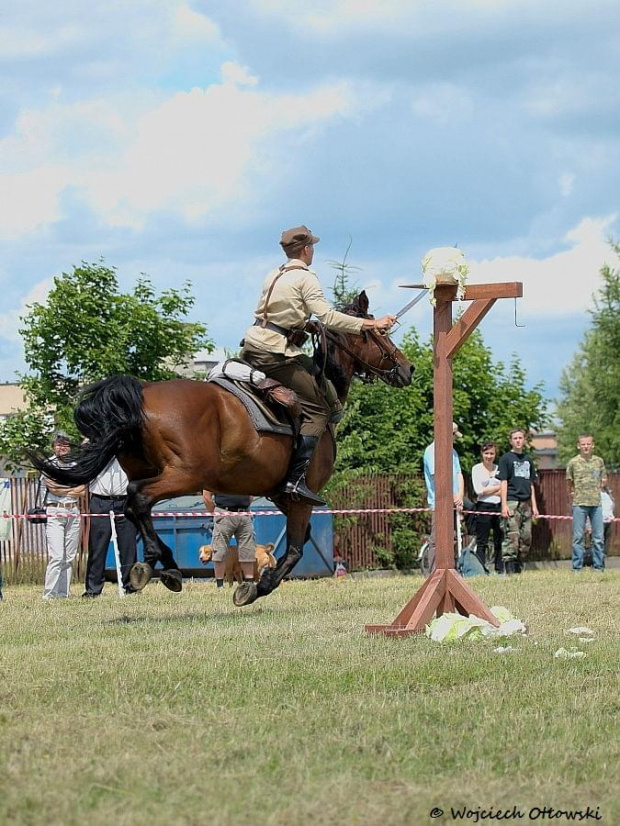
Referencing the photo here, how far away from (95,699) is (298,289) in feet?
14.8

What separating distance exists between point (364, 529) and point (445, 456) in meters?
13.9

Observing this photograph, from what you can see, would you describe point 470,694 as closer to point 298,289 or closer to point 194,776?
point 194,776

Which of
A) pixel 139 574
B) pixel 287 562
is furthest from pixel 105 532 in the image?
pixel 139 574

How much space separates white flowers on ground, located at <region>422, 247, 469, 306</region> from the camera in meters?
9.26

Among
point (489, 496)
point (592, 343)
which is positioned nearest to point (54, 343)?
point (489, 496)

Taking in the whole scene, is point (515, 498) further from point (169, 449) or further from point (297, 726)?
point (297, 726)

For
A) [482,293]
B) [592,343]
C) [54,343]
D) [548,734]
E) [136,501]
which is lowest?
[548,734]

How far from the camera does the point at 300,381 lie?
10.3 metres

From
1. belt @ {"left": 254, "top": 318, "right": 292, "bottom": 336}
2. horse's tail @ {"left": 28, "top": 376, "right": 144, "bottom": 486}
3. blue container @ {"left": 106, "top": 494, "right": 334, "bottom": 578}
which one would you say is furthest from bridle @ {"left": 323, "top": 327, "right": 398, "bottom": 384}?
blue container @ {"left": 106, "top": 494, "right": 334, "bottom": 578}

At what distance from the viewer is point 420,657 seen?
7.62 m

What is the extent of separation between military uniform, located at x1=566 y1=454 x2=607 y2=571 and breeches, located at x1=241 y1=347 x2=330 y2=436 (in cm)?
1115

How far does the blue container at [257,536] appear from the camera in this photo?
2042 cm

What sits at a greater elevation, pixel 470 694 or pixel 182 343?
pixel 182 343

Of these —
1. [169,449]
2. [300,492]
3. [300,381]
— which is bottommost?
[300,492]
